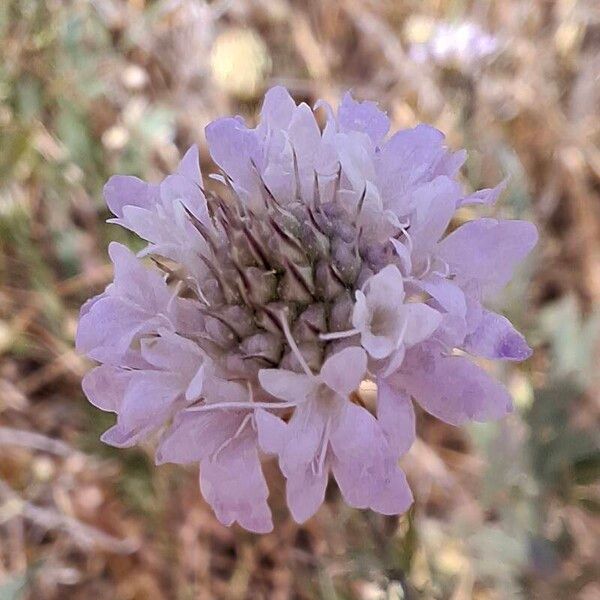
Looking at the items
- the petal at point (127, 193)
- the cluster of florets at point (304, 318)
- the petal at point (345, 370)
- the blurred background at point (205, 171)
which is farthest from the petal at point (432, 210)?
the blurred background at point (205, 171)

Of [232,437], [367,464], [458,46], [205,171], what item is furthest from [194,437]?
[205,171]

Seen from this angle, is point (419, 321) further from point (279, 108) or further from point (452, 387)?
point (279, 108)

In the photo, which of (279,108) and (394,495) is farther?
(279,108)

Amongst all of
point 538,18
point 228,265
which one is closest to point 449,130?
point 538,18

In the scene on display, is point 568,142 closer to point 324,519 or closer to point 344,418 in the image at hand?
point 324,519

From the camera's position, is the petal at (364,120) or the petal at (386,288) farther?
the petal at (364,120)

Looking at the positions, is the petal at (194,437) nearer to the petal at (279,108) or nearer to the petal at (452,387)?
the petal at (452,387)

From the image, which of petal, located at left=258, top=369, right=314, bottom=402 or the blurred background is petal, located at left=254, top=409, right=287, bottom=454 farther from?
the blurred background

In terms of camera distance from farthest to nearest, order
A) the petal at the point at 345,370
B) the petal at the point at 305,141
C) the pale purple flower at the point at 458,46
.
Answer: the pale purple flower at the point at 458,46
the petal at the point at 305,141
the petal at the point at 345,370
